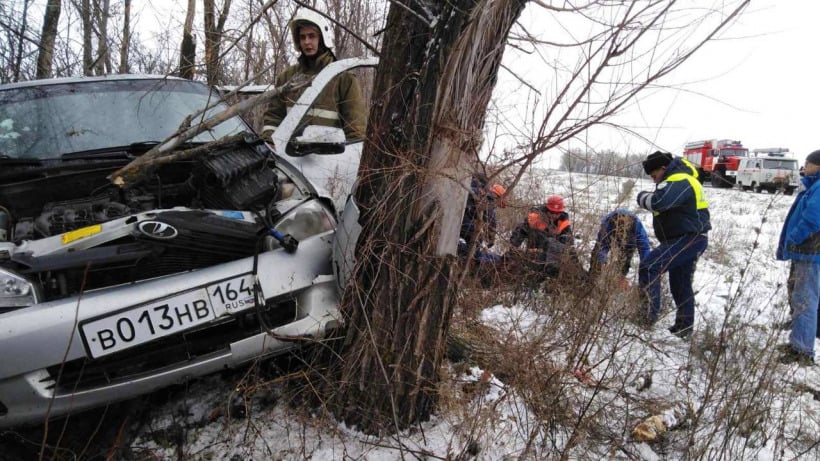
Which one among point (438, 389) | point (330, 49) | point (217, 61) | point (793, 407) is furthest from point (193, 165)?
point (793, 407)

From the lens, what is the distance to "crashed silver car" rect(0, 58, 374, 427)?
183 cm

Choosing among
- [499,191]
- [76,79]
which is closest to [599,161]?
[499,191]

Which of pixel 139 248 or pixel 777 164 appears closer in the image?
pixel 139 248

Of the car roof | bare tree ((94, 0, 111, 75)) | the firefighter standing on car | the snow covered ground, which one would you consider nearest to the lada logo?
the snow covered ground

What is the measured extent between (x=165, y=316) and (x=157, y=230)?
0.40 meters

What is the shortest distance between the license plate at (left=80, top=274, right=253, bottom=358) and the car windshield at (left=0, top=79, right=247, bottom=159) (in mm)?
1248

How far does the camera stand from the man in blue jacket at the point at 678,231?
3678 millimetres

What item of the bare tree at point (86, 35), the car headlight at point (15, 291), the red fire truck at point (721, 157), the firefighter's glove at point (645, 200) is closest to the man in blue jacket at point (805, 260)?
the firefighter's glove at point (645, 200)

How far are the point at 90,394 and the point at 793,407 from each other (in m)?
3.78

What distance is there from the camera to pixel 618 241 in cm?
386

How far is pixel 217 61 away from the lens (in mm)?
2893

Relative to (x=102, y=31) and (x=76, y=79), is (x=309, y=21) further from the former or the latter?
(x=102, y=31)

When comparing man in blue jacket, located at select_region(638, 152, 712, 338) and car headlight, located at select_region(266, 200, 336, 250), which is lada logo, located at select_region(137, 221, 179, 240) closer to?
car headlight, located at select_region(266, 200, 336, 250)

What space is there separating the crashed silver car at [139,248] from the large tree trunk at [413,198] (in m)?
0.30
